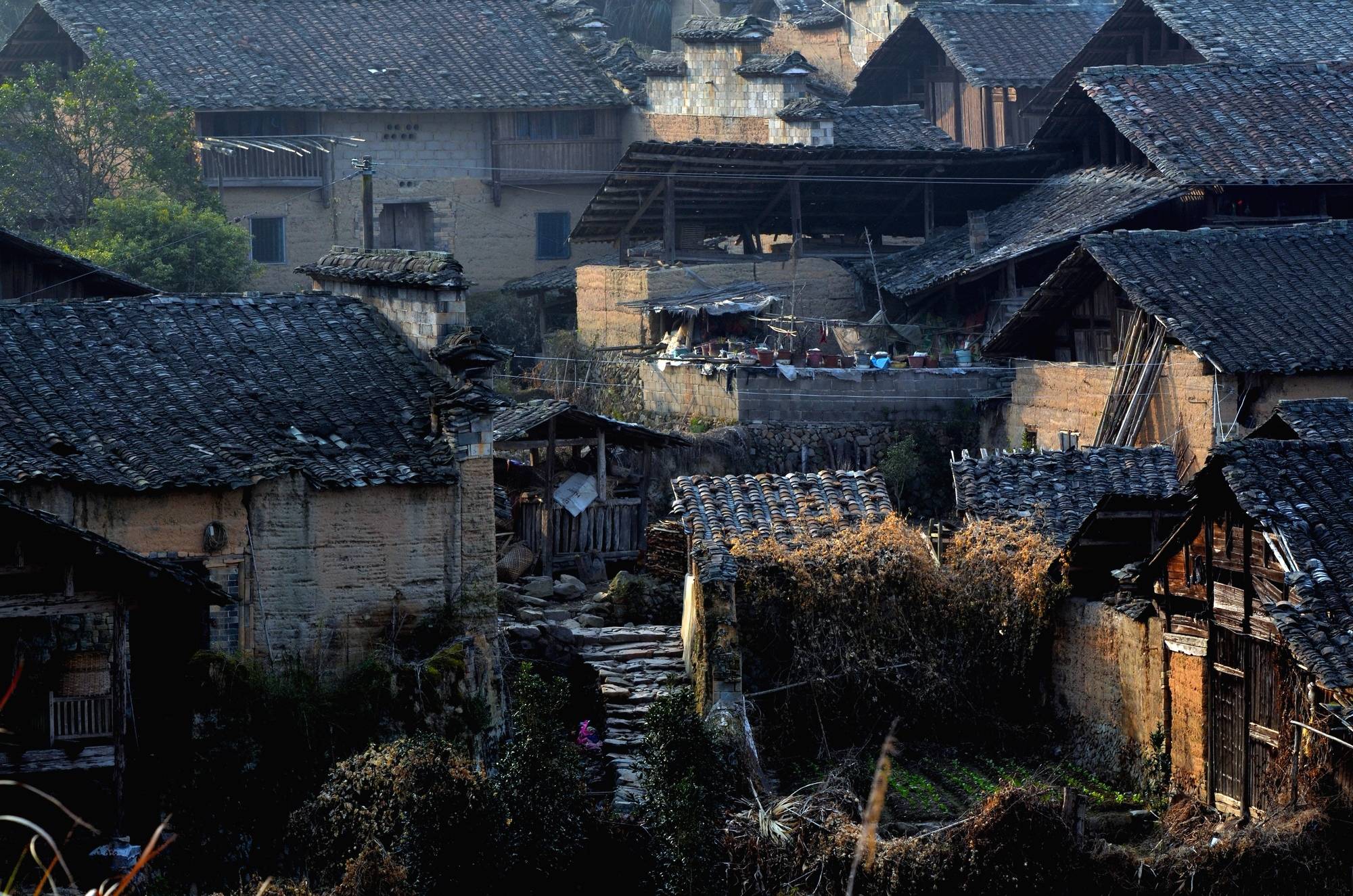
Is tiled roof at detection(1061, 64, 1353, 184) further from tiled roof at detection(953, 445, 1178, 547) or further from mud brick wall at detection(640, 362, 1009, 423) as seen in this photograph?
tiled roof at detection(953, 445, 1178, 547)

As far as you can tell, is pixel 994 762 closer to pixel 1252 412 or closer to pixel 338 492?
pixel 338 492

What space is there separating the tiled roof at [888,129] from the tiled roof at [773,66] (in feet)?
3.62

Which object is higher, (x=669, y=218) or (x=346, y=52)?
(x=346, y=52)

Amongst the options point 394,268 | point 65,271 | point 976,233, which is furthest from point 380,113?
point 394,268

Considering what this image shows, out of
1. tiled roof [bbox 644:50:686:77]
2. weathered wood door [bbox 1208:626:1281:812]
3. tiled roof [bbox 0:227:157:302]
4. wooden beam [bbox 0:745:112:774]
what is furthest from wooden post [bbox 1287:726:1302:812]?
tiled roof [bbox 644:50:686:77]

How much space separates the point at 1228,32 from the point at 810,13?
38.3 ft

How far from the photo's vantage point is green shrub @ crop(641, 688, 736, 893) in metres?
14.2

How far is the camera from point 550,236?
124ft

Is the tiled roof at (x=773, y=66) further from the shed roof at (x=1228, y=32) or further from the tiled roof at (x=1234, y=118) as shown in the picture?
the tiled roof at (x=1234, y=118)

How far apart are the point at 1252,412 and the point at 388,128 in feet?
61.5

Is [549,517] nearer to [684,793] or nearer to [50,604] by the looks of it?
[684,793]

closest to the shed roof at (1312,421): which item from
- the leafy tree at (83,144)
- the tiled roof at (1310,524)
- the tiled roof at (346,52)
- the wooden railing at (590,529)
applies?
the tiled roof at (1310,524)

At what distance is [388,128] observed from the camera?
36.8 meters

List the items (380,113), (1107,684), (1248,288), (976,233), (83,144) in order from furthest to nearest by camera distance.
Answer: (380,113), (83,144), (976,233), (1248,288), (1107,684)
